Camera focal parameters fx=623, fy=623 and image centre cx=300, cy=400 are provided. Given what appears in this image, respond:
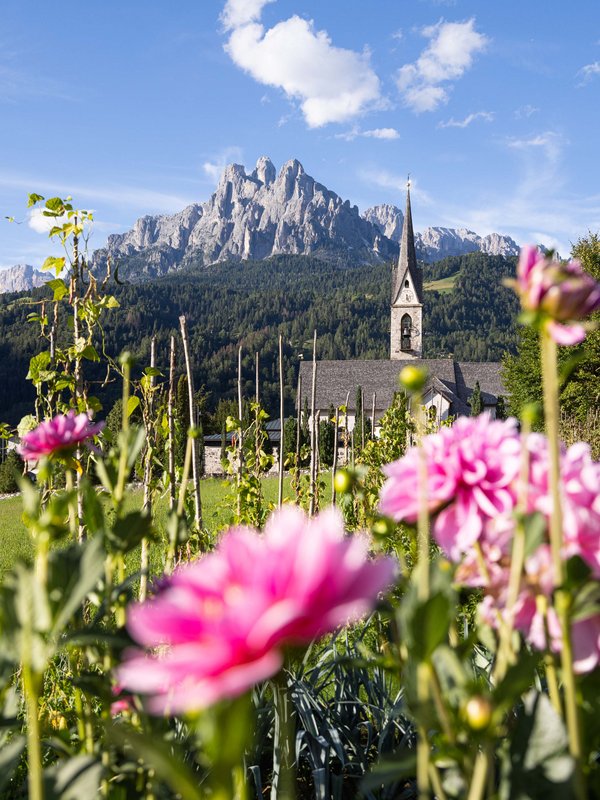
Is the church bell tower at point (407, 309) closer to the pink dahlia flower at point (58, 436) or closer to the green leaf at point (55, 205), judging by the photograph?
the green leaf at point (55, 205)

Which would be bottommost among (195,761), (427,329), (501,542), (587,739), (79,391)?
(195,761)

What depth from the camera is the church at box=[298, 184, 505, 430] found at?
3851cm

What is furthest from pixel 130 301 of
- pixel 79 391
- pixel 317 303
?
pixel 79 391

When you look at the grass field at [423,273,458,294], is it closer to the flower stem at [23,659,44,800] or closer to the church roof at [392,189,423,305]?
the church roof at [392,189,423,305]

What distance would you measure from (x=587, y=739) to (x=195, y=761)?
958mm

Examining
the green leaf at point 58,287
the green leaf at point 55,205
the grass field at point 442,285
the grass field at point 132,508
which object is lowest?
the grass field at point 132,508

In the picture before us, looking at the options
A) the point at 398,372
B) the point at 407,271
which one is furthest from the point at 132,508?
the point at 407,271

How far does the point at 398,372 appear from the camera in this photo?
40219mm

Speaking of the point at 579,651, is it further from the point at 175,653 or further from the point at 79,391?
the point at 79,391

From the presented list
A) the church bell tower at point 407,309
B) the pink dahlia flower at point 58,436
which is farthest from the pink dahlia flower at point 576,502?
the church bell tower at point 407,309

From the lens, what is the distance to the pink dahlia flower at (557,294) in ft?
1.56

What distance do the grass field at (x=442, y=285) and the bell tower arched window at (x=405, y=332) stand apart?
2986 inches

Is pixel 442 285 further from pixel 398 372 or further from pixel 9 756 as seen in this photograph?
pixel 9 756

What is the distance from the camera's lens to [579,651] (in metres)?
0.55
